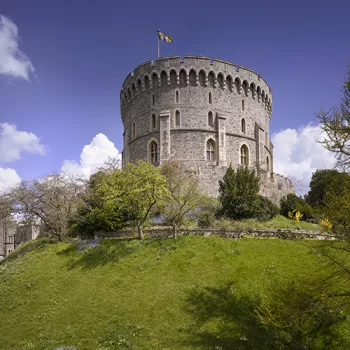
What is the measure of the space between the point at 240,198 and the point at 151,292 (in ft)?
43.8

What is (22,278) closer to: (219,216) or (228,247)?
(228,247)

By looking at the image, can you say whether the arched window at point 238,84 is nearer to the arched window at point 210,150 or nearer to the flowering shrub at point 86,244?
the arched window at point 210,150

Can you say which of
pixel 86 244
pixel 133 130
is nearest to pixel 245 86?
pixel 133 130

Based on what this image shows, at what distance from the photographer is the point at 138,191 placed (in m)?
23.7

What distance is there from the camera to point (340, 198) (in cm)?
1105

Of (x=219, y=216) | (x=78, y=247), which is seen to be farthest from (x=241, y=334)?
(x=219, y=216)

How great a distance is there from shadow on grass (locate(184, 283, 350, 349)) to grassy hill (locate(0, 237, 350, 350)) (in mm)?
48

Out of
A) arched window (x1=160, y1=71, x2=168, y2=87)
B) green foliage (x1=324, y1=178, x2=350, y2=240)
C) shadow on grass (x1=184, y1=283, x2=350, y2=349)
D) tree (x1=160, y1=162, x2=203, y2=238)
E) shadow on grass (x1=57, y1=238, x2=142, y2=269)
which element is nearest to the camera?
green foliage (x1=324, y1=178, x2=350, y2=240)

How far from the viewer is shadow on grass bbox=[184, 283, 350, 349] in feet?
42.8

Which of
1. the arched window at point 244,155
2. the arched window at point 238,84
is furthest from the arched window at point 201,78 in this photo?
the arched window at point 244,155

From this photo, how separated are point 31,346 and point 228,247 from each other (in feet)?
37.1

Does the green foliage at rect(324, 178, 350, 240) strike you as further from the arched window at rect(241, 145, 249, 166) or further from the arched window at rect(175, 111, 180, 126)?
the arched window at rect(241, 145, 249, 166)

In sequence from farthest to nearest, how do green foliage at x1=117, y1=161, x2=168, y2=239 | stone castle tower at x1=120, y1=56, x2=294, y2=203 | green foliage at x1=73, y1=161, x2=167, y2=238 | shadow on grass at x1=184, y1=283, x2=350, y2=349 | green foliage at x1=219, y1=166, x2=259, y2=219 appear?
stone castle tower at x1=120, y1=56, x2=294, y2=203
green foliage at x1=219, y1=166, x2=259, y2=219
green foliage at x1=73, y1=161, x2=167, y2=238
green foliage at x1=117, y1=161, x2=168, y2=239
shadow on grass at x1=184, y1=283, x2=350, y2=349

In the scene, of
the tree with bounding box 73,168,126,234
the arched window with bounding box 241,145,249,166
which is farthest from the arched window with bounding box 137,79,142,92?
the tree with bounding box 73,168,126,234
